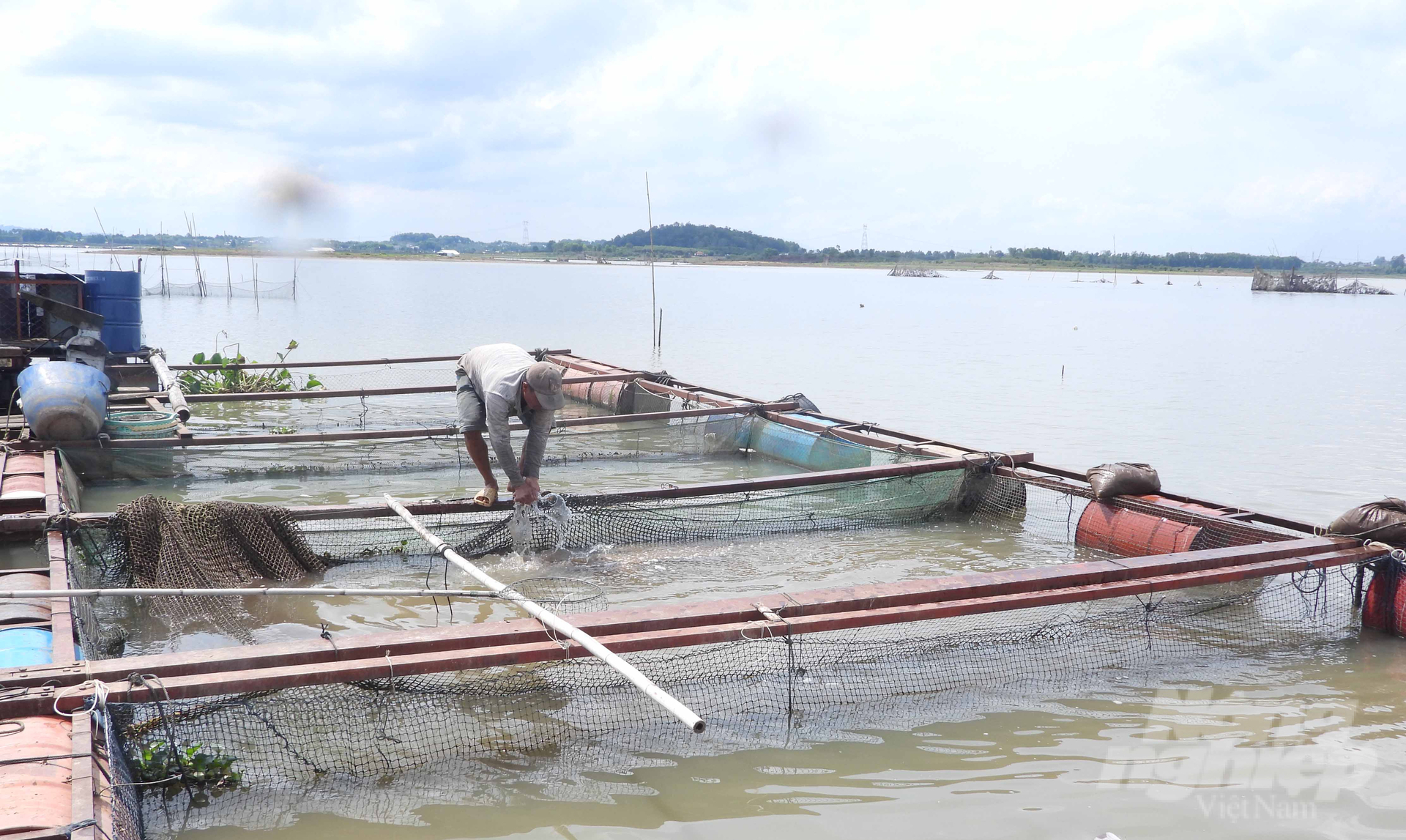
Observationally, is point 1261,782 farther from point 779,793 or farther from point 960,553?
point 960,553

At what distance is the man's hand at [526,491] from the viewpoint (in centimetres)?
588

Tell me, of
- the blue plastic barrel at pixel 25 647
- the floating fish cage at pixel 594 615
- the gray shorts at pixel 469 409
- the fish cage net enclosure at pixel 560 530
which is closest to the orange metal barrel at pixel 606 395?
the floating fish cage at pixel 594 615

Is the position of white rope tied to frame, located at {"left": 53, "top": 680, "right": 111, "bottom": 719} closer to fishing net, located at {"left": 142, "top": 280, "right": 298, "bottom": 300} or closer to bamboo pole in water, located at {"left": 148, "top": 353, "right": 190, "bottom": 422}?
bamboo pole in water, located at {"left": 148, "top": 353, "right": 190, "bottom": 422}

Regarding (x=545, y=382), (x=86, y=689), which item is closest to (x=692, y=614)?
(x=545, y=382)

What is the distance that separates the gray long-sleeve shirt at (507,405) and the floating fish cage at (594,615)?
38 centimetres

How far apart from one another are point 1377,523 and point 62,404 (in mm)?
8532

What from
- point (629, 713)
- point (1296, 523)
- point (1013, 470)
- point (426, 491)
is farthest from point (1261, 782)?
point (426, 491)

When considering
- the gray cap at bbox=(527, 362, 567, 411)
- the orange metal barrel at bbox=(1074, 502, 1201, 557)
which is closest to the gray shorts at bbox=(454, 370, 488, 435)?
the gray cap at bbox=(527, 362, 567, 411)

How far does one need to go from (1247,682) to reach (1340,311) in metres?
60.1

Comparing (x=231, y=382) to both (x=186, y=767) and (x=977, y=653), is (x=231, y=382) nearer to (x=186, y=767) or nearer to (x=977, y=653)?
(x=186, y=767)

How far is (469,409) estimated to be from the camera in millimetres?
6223

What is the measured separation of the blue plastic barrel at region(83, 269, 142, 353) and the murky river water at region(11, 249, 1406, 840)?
1.30 meters

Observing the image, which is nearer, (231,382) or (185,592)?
(185,592)

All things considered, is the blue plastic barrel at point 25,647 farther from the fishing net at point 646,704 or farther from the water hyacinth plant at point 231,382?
the water hyacinth plant at point 231,382
